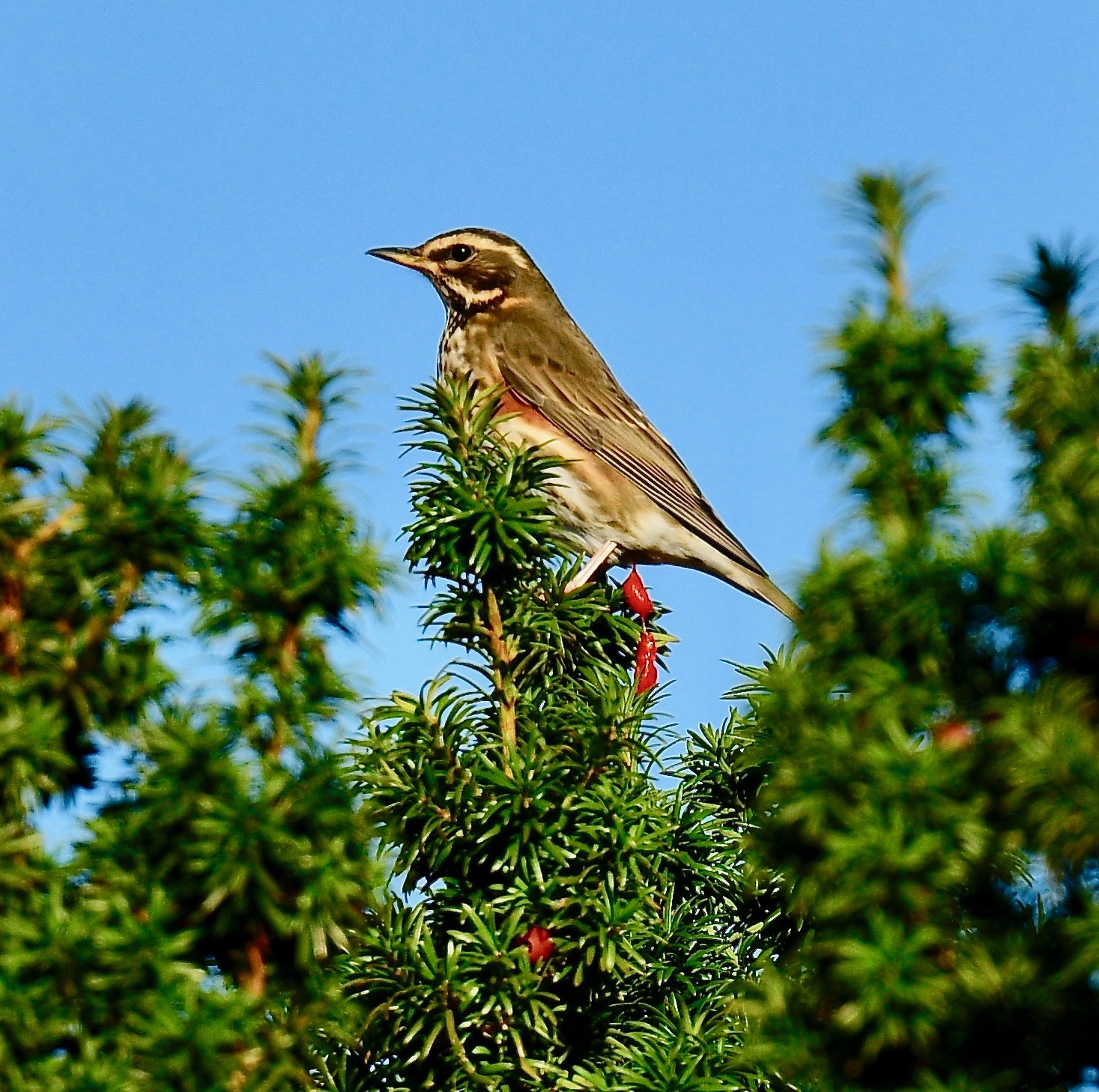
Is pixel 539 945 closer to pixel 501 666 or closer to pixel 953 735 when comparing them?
pixel 501 666

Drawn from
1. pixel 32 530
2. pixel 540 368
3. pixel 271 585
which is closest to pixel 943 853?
pixel 271 585

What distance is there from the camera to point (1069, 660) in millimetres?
2111

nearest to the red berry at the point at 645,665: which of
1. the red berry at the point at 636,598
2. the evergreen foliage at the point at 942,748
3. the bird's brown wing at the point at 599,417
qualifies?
the red berry at the point at 636,598

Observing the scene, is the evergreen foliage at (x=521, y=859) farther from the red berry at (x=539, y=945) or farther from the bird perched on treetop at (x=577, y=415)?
the bird perched on treetop at (x=577, y=415)

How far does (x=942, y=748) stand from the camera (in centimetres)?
207

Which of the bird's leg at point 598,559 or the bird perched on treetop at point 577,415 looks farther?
the bird perched on treetop at point 577,415

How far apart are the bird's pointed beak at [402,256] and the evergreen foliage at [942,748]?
810 centimetres

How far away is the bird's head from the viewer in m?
10.6

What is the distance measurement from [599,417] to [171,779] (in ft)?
26.8

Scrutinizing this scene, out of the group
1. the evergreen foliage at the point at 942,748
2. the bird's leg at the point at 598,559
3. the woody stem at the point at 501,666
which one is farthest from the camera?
the bird's leg at the point at 598,559

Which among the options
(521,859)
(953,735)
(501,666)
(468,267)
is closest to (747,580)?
(468,267)

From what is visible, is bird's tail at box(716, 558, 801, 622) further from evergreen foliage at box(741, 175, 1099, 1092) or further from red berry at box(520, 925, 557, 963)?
evergreen foliage at box(741, 175, 1099, 1092)

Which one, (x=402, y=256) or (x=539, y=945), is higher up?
(x=402, y=256)

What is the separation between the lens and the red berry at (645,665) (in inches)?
165
